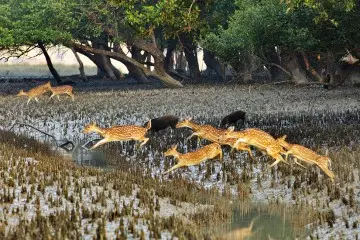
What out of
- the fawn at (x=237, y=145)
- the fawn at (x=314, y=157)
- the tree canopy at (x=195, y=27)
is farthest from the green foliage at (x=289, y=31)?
the fawn at (x=314, y=157)

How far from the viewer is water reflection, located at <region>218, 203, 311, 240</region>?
8.57 m

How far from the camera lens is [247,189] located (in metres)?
11.1

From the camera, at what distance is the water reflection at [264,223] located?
8.57 meters

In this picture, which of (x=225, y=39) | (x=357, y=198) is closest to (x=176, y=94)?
(x=225, y=39)

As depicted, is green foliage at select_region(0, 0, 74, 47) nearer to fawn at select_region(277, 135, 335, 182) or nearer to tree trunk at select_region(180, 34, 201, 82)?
tree trunk at select_region(180, 34, 201, 82)

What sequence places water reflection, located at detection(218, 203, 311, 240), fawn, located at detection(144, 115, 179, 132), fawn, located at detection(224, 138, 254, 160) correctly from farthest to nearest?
fawn, located at detection(144, 115, 179, 132)
fawn, located at detection(224, 138, 254, 160)
water reflection, located at detection(218, 203, 311, 240)

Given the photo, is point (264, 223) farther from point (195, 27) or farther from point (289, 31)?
point (289, 31)

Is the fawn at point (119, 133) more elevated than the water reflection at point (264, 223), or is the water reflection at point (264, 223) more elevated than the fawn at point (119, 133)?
the fawn at point (119, 133)

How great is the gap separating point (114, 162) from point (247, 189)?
3.60 metres

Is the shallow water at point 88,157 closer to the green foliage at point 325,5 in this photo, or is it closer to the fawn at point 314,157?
the fawn at point 314,157

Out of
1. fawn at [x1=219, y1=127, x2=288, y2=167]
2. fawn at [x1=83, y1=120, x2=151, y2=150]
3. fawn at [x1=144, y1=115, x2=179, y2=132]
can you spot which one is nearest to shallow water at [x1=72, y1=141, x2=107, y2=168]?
fawn at [x1=83, y1=120, x2=151, y2=150]

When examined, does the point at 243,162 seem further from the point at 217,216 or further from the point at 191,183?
the point at 217,216

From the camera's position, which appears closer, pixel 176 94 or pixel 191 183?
pixel 191 183

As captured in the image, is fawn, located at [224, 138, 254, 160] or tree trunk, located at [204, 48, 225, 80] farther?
tree trunk, located at [204, 48, 225, 80]
